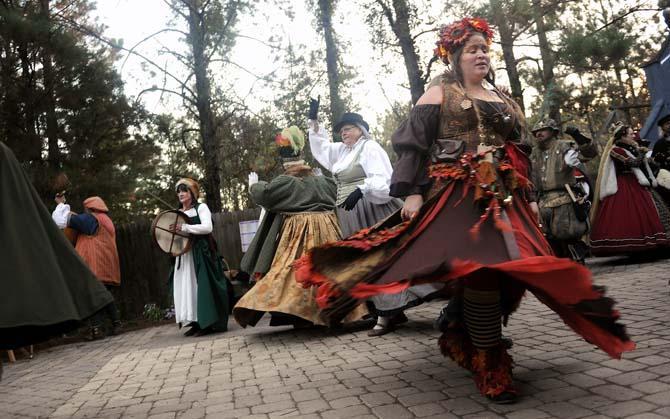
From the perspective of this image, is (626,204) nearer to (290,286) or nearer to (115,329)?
(290,286)

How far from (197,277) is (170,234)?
0.62 m

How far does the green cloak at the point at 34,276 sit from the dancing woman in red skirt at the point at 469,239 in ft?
3.98

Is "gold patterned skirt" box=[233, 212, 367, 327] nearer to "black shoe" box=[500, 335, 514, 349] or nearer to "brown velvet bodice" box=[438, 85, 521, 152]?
"black shoe" box=[500, 335, 514, 349]

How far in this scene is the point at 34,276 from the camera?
9.25 ft

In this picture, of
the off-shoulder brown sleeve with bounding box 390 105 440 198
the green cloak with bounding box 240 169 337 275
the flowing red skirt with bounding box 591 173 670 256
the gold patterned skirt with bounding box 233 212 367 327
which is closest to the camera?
the off-shoulder brown sleeve with bounding box 390 105 440 198

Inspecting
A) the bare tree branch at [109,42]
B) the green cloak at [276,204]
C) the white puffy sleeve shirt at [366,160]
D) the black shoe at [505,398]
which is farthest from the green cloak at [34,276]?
the bare tree branch at [109,42]

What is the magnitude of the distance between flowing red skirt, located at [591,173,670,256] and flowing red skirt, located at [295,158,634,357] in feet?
17.4

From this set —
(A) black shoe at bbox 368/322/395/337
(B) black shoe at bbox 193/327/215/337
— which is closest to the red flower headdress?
(A) black shoe at bbox 368/322/395/337

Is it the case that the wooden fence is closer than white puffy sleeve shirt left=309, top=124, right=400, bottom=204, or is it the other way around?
white puffy sleeve shirt left=309, top=124, right=400, bottom=204

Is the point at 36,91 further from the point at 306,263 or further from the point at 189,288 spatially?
the point at 306,263

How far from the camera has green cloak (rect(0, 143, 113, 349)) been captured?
107 inches

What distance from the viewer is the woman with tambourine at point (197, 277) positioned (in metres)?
6.70

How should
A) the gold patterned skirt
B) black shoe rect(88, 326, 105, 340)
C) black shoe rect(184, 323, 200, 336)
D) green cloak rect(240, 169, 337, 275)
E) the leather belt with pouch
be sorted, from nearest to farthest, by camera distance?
the leather belt with pouch
the gold patterned skirt
green cloak rect(240, 169, 337, 275)
black shoe rect(184, 323, 200, 336)
black shoe rect(88, 326, 105, 340)

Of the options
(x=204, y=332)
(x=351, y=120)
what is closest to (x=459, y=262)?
(x=351, y=120)
